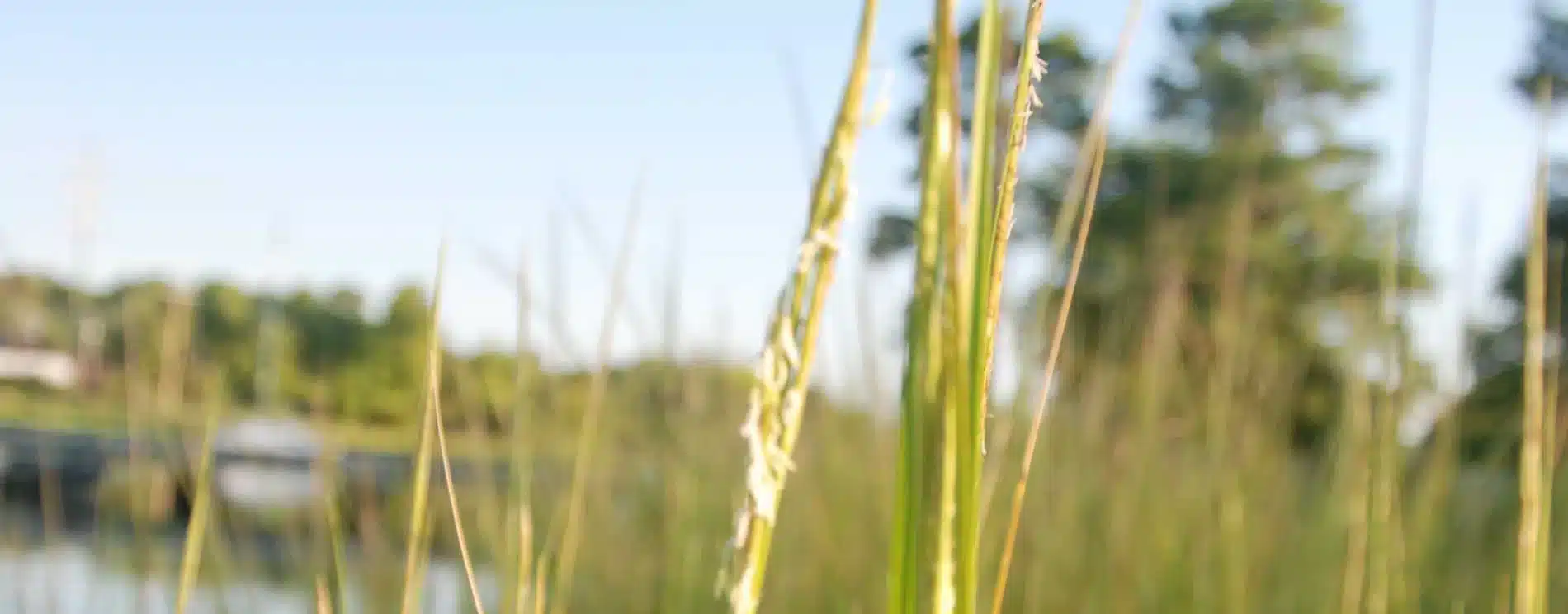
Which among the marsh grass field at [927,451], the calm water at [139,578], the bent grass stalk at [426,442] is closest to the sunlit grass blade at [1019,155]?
the marsh grass field at [927,451]

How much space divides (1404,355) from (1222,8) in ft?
67.3

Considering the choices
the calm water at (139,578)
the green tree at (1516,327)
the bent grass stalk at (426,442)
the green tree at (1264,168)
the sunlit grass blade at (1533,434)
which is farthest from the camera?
the green tree at (1264,168)

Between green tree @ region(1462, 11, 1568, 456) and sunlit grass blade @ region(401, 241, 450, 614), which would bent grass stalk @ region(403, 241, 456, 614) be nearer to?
sunlit grass blade @ region(401, 241, 450, 614)

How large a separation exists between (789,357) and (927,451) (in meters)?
0.03

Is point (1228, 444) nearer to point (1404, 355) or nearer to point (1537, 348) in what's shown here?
point (1404, 355)

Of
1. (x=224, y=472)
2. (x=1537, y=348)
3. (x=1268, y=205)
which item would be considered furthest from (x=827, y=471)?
(x=1268, y=205)

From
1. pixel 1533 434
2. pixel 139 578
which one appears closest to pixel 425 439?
pixel 1533 434

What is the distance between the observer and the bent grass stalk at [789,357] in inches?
8.7

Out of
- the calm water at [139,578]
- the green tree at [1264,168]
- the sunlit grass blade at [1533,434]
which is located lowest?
the calm water at [139,578]

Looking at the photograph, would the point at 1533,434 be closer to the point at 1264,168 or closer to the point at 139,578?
the point at 139,578

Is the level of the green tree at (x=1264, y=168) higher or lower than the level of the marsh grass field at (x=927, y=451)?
higher

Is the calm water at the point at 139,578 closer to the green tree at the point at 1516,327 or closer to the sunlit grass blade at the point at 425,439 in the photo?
the sunlit grass blade at the point at 425,439

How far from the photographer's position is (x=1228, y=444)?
1.95m

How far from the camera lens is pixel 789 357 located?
8.9 inches
